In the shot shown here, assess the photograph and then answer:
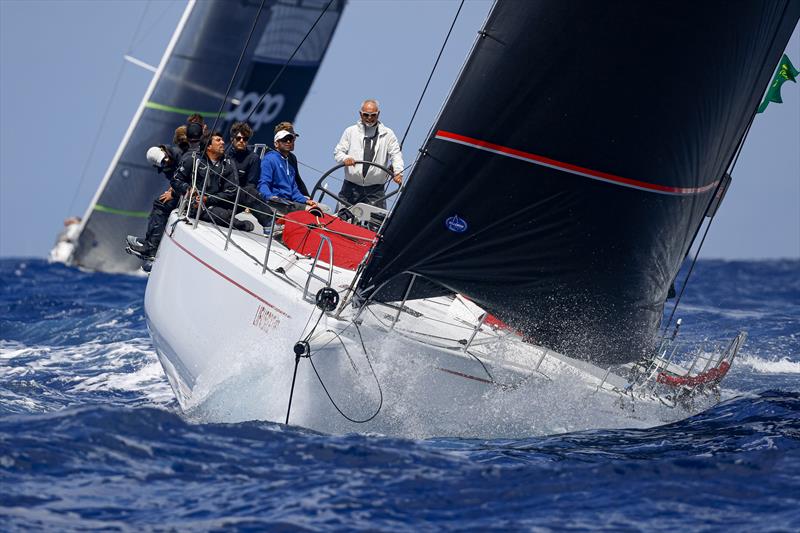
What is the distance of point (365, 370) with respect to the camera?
200 inches

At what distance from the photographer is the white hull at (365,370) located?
5.09m

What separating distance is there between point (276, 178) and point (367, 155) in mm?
645

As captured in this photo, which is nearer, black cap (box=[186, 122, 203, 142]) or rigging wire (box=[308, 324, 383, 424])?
rigging wire (box=[308, 324, 383, 424])

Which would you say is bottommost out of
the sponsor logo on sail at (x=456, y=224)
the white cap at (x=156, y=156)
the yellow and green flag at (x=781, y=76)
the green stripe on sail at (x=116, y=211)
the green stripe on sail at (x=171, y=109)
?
the green stripe on sail at (x=116, y=211)

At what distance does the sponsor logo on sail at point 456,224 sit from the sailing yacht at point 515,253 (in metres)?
0.01

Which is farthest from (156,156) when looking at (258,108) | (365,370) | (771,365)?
(258,108)

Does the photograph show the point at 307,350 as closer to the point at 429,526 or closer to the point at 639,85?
the point at 429,526

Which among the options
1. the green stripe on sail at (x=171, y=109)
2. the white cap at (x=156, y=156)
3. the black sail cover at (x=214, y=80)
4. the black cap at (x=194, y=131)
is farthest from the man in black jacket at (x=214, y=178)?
the green stripe on sail at (x=171, y=109)

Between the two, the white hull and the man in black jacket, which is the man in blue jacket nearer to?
the man in black jacket

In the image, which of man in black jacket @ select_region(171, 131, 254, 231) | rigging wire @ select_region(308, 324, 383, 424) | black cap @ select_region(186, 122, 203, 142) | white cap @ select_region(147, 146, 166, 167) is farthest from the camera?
black cap @ select_region(186, 122, 203, 142)

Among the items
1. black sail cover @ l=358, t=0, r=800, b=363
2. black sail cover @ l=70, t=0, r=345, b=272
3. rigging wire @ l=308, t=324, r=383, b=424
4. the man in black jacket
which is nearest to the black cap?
the man in black jacket

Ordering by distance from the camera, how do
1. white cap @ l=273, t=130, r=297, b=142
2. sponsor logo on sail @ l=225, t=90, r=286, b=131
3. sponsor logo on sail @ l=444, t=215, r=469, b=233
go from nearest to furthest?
sponsor logo on sail @ l=444, t=215, r=469, b=233
white cap @ l=273, t=130, r=297, b=142
sponsor logo on sail @ l=225, t=90, r=286, b=131

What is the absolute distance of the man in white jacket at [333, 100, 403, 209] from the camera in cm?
737

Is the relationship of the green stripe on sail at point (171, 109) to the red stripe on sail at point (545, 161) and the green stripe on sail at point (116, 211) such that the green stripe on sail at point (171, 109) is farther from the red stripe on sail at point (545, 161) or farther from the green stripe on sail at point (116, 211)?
the red stripe on sail at point (545, 161)
